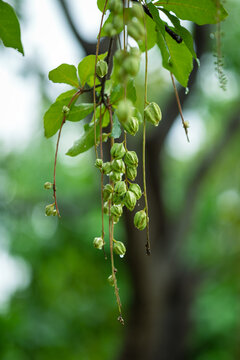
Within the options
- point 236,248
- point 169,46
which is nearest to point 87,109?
point 169,46

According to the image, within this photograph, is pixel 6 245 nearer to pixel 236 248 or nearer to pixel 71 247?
pixel 71 247

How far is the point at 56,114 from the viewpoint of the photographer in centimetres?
55

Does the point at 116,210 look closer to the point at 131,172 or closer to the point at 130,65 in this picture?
the point at 131,172

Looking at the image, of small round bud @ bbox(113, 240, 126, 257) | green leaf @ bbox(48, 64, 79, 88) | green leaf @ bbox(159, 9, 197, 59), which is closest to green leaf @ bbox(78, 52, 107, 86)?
green leaf @ bbox(48, 64, 79, 88)

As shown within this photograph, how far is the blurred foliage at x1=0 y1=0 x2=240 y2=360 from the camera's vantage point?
5113mm

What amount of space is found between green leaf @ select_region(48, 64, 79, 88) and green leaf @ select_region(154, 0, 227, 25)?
133 millimetres

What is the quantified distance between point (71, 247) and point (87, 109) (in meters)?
5.92

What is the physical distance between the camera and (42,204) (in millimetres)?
3867

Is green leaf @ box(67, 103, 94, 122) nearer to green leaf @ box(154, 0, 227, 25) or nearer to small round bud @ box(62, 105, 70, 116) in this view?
small round bud @ box(62, 105, 70, 116)

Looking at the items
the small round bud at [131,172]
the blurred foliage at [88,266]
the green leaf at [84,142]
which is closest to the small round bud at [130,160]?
the small round bud at [131,172]

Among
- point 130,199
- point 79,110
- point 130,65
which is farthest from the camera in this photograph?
point 79,110

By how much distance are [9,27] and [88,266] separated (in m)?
5.93

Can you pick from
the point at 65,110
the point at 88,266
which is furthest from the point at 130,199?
the point at 88,266

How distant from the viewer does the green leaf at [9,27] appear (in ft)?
1.61
